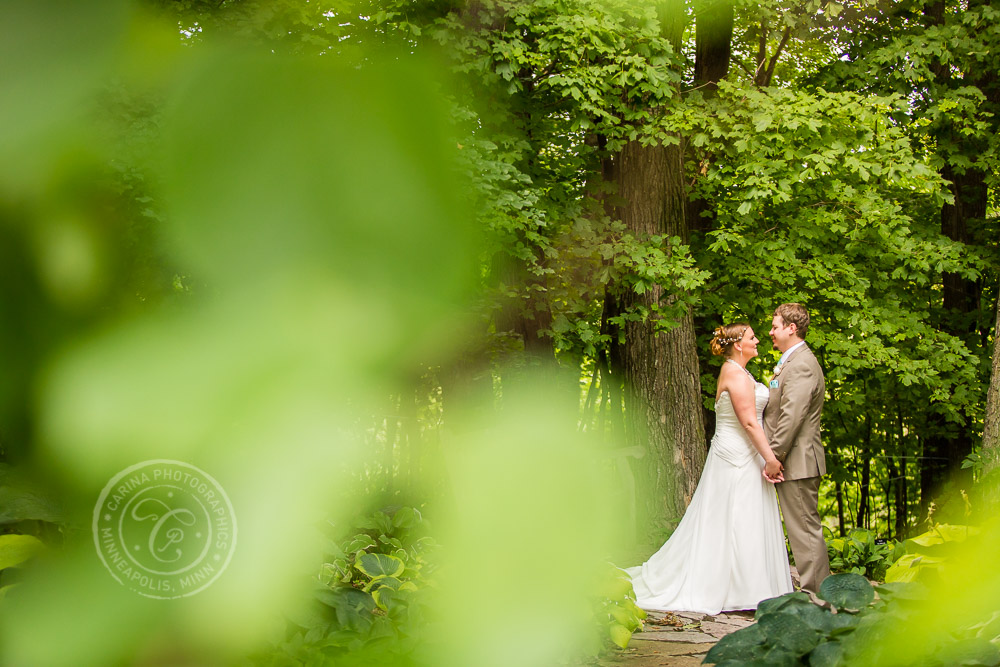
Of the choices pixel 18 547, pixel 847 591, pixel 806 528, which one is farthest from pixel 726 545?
pixel 18 547

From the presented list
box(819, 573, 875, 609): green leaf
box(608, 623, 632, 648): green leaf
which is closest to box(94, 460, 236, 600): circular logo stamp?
box(608, 623, 632, 648): green leaf

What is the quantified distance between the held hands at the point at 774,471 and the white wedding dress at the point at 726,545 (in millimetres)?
194

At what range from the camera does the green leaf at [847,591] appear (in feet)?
8.33

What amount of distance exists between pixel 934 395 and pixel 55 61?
952 cm

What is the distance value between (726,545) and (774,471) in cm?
63

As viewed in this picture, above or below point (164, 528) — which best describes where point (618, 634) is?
below

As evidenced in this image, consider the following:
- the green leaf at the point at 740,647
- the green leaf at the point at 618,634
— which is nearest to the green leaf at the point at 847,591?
the green leaf at the point at 740,647

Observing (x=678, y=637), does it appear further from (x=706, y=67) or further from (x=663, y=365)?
(x=706, y=67)

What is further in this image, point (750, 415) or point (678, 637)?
point (750, 415)

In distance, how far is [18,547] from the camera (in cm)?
37

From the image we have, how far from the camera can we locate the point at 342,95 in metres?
0.34

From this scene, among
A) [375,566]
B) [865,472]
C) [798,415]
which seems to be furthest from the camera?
[865,472]

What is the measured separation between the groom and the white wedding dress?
19cm

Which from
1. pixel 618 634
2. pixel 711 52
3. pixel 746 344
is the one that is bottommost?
pixel 618 634
